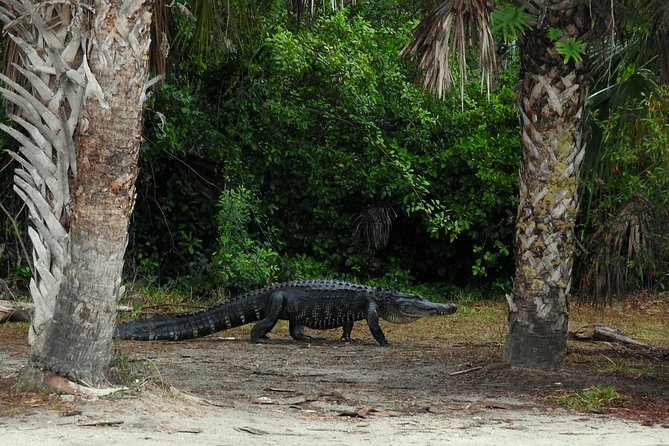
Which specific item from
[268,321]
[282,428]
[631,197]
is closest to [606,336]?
[631,197]

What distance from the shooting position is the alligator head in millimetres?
11305

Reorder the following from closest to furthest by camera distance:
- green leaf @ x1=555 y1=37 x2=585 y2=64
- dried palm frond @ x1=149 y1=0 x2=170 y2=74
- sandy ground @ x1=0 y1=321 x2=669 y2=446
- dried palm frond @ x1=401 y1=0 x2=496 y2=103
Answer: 1. sandy ground @ x1=0 y1=321 x2=669 y2=446
2. green leaf @ x1=555 y1=37 x2=585 y2=64
3. dried palm frond @ x1=149 y1=0 x2=170 y2=74
4. dried palm frond @ x1=401 y1=0 x2=496 y2=103

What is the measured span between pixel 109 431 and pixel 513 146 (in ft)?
36.2

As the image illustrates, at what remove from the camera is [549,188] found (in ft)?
27.2

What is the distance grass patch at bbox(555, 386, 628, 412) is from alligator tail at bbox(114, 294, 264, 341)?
15.1ft

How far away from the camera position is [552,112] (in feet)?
27.1

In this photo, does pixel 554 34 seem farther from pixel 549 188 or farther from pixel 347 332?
pixel 347 332

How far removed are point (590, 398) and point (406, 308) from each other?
171 inches

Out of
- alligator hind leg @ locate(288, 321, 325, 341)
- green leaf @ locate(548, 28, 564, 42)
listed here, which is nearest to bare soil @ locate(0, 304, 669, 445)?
alligator hind leg @ locate(288, 321, 325, 341)

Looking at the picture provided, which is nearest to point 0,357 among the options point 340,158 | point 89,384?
point 89,384

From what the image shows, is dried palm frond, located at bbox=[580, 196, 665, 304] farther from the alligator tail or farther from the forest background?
the forest background

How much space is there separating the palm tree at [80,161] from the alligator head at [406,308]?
5451mm

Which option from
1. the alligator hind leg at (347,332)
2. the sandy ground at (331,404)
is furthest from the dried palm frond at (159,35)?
the alligator hind leg at (347,332)

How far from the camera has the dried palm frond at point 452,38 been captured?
833 centimetres
